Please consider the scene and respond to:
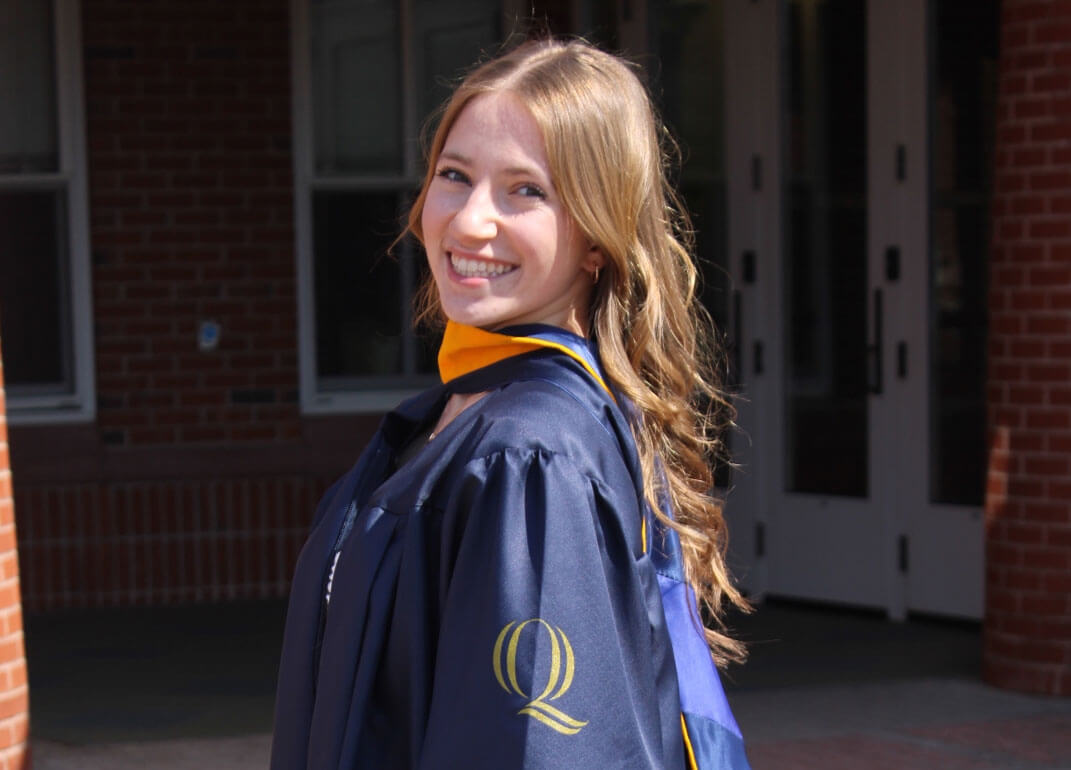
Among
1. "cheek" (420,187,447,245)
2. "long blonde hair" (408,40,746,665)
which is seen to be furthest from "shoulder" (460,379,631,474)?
"cheek" (420,187,447,245)

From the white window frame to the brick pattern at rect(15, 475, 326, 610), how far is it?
43 cm

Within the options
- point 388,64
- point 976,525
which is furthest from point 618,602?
point 388,64

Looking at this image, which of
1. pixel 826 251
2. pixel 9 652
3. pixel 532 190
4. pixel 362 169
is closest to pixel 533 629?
pixel 532 190

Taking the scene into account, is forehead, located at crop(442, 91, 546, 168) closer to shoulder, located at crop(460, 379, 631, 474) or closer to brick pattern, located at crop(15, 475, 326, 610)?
shoulder, located at crop(460, 379, 631, 474)

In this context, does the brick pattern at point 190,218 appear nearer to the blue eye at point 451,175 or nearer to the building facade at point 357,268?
the building facade at point 357,268

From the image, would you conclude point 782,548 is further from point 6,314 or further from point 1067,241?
point 6,314

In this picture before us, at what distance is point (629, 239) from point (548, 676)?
54 centimetres

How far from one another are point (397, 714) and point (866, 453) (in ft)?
17.4

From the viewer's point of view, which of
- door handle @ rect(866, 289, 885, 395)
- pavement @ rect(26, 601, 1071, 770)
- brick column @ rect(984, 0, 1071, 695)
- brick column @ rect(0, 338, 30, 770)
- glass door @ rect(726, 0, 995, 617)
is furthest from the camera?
door handle @ rect(866, 289, 885, 395)

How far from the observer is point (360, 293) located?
7160mm

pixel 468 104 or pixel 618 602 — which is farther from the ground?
pixel 468 104

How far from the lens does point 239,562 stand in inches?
274

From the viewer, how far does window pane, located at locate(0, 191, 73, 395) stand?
676 cm

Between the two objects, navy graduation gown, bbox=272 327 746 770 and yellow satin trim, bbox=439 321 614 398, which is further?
yellow satin trim, bbox=439 321 614 398
